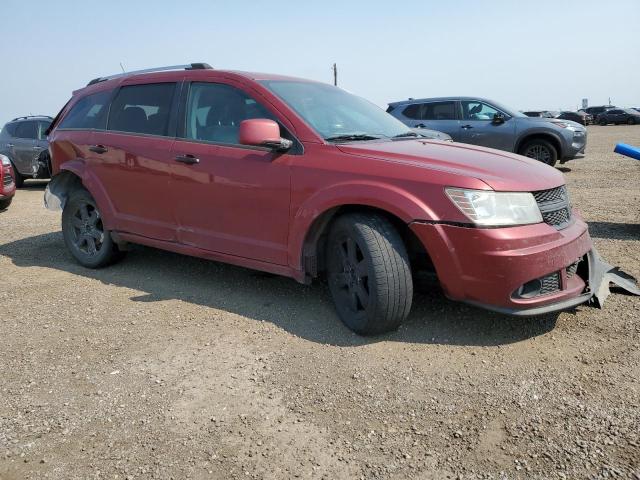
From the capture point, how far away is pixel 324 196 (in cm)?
350

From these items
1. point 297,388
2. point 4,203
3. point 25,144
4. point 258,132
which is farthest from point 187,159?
point 25,144

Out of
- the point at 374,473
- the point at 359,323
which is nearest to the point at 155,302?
the point at 359,323

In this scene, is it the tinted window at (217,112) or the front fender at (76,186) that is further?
the front fender at (76,186)

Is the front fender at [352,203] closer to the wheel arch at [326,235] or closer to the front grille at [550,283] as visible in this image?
the wheel arch at [326,235]

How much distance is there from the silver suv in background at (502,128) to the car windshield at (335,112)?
7175mm

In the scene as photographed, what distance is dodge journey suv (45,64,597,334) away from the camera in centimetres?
A: 313

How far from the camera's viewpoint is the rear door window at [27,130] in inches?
480

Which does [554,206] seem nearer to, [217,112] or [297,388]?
[297,388]

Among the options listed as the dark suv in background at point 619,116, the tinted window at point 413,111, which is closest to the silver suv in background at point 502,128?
the tinted window at point 413,111

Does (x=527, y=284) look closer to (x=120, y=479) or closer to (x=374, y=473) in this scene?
(x=374, y=473)

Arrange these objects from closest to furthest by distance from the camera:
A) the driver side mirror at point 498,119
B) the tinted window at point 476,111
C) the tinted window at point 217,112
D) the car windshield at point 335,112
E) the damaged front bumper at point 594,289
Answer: the damaged front bumper at point 594,289
the car windshield at point 335,112
the tinted window at point 217,112
the driver side mirror at point 498,119
the tinted window at point 476,111

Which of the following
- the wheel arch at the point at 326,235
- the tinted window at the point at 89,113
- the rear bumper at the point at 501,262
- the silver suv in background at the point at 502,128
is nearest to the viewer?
the rear bumper at the point at 501,262

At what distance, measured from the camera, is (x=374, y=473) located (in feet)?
7.41

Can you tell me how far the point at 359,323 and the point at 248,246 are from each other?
1.08 m
